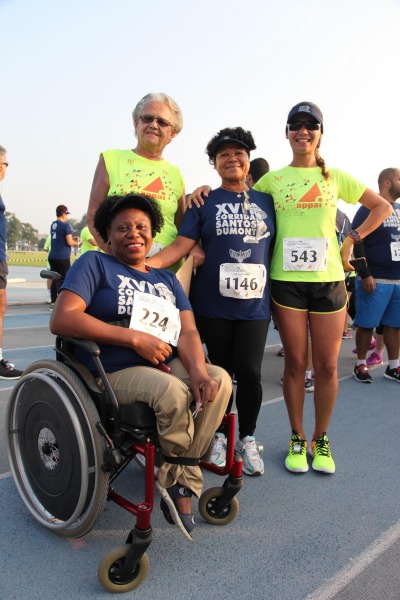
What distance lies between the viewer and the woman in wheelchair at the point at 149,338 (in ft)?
5.85

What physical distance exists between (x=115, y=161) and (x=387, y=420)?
264 cm

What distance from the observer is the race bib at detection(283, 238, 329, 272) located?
8.29 ft

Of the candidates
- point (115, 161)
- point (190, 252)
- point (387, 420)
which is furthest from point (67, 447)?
point (387, 420)

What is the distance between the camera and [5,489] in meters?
2.35

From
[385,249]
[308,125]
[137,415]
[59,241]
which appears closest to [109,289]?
[137,415]

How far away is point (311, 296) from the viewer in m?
2.57

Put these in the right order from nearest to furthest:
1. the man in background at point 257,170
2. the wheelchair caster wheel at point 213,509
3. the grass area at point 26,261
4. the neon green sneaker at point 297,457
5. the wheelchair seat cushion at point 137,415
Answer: the wheelchair seat cushion at point 137,415, the wheelchair caster wheel at point 213,509, the neon green sneaker at point 297,457, the man in background at point 257,170, the grass area at point 26,261

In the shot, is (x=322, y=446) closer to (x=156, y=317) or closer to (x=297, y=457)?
(x=297, y=457)

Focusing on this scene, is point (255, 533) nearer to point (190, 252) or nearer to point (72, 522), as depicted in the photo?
point (72, 522)

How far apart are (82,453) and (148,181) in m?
1.47

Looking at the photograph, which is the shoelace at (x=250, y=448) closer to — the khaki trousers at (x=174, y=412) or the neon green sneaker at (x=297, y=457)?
the neon green sneaker at (x=297, y=457)

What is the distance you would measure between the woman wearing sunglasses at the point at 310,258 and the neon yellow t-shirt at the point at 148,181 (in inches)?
6.8

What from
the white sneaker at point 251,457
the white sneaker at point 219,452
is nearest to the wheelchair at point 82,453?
the white sneaker at point 219,452

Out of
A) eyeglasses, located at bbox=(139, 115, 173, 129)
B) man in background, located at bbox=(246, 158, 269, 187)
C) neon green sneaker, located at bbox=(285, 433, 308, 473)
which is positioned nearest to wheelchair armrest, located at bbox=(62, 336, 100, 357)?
eyeglasses, located at bbox=(139, 115, 173, 129)
